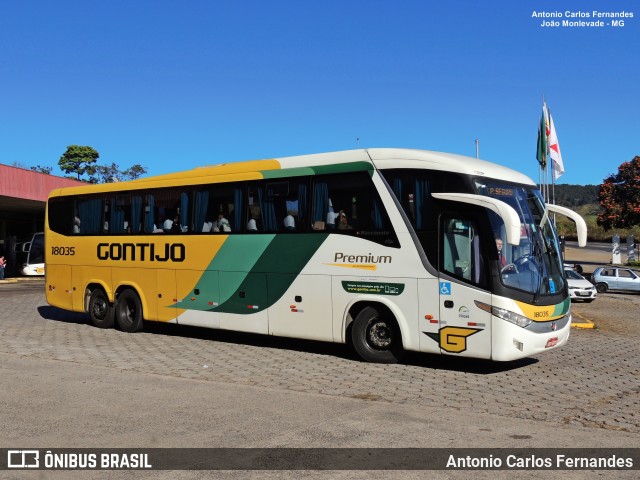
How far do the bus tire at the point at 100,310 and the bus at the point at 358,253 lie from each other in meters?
0.56

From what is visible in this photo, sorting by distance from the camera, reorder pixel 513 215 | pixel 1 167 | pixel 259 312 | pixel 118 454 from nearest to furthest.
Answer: pixel 118 454 < pixel 513 215 < pixel 259 312 < pixel 1 167

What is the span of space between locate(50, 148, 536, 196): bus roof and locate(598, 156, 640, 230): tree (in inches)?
1599

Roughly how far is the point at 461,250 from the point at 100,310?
10.1m

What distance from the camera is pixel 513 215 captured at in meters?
9.48

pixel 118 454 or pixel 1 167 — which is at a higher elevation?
pixel 1 167

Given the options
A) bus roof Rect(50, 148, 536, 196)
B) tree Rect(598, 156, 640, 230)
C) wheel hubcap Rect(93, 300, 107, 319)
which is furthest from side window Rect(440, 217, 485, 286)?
tree Rect(598, 156, 640, 230)

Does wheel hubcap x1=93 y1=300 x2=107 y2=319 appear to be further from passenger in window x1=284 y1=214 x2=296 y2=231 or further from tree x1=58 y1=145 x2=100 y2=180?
tree x1=58 y1=145 x2=100 y2=180

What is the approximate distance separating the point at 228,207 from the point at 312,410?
656cm

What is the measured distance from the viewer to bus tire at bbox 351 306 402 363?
1132 cm

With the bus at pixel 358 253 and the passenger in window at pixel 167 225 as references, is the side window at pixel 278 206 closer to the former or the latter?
the bus at pixel 358 253

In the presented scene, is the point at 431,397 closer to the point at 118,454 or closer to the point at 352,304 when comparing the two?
the point at 352,304

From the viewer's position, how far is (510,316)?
32.7 ft

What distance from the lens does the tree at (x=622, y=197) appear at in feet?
159

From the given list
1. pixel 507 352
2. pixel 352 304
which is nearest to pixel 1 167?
pixel 352 304
